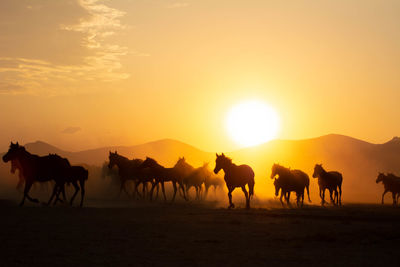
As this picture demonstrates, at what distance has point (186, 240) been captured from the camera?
15398mm

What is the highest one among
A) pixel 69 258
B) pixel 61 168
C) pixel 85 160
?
pixel 85 160

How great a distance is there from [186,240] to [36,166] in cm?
1308

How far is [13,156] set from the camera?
26.2 metres

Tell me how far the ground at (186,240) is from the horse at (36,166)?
3796 millimetres

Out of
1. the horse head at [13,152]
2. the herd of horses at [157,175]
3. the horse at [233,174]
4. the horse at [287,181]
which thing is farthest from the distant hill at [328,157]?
the horse head at [13,152]

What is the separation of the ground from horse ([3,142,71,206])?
3.80 m

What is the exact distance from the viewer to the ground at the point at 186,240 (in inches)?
485

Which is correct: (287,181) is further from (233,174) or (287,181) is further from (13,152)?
(13,152)

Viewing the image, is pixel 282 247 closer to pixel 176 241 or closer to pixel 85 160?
pixel 176 241

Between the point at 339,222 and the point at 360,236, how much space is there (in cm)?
457

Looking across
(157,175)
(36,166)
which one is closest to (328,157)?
(157,175)

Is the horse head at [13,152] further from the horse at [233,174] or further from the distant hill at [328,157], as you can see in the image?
the distant hill at [328,157]

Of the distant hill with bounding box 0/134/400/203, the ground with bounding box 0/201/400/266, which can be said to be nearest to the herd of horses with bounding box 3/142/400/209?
the ground with bounding box 0/201/400/266

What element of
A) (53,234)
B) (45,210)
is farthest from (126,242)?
(45,210)
